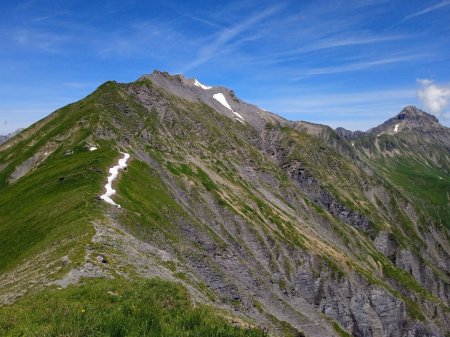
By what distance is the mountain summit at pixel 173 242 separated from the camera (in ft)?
85.3

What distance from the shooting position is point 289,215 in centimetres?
15850

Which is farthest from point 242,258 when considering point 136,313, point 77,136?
point 136,313

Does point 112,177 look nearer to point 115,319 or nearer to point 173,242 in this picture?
point 173,242

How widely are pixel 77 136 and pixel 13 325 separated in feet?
388

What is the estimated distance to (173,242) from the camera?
253ft

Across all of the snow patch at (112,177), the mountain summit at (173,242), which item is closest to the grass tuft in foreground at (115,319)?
the mountain summit at (173,242)

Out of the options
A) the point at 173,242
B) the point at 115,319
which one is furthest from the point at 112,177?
the point at 115,319

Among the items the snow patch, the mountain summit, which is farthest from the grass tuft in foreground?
the snow patch

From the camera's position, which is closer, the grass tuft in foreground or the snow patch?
the grass tuft in foreground

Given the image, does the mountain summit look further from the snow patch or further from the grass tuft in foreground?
the snow patch

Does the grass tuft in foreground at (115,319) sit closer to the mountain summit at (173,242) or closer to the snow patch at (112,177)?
the mountain summit at (173,242)

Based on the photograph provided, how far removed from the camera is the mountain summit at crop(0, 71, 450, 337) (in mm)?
26000

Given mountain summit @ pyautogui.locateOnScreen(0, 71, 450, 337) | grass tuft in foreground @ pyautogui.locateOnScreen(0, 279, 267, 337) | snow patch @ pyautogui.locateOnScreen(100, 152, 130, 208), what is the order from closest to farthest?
1. grass tuft in foreground @ pyautogui.locateOnScreen(0, 279, 267, 337)
2. mountain summit @ pyautogui.locateOnScreen(0, 71, 450, 337)
3. snow patch @ pyautogui.locateOnScreen(100, 152, 130, 208)

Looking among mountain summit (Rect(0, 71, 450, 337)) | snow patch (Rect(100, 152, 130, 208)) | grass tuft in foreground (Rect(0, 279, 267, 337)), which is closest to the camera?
grass tuft in foreground (Rect(0, 279, 267, 337))
